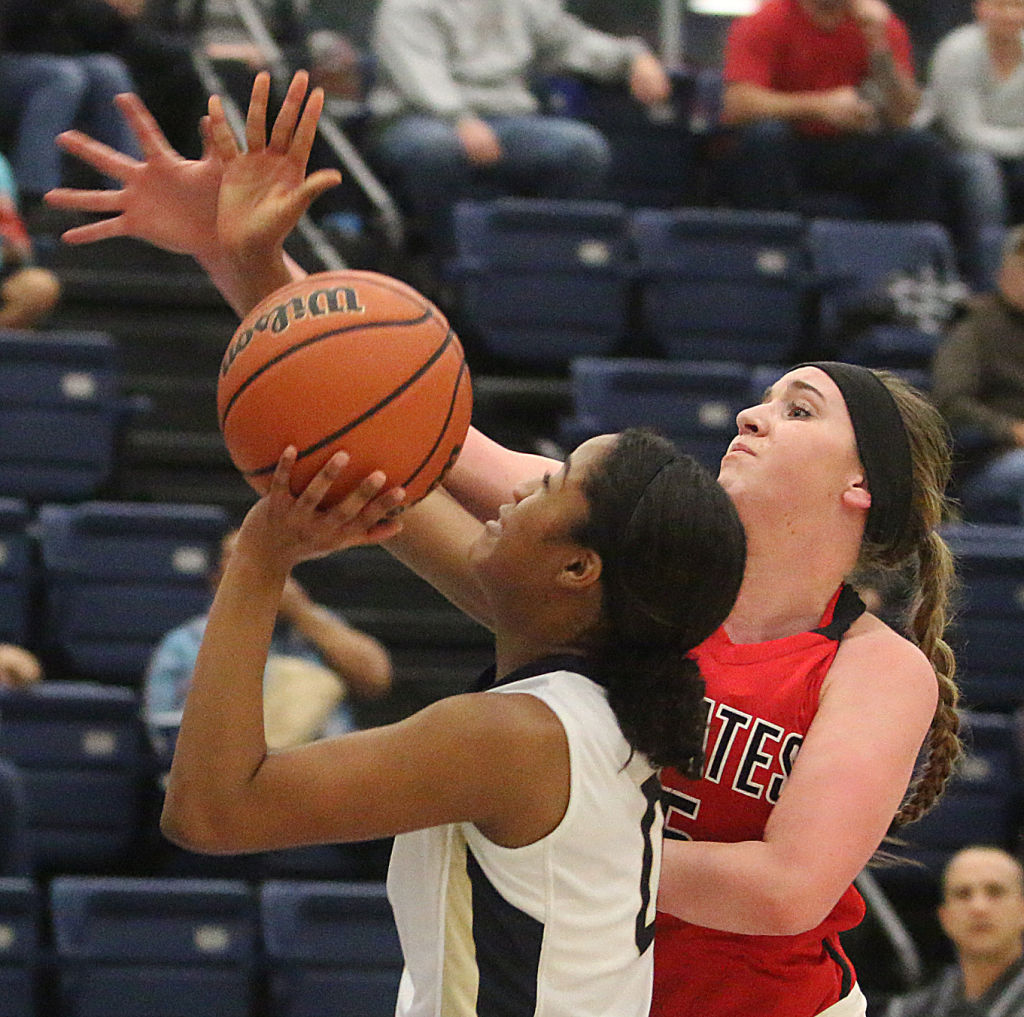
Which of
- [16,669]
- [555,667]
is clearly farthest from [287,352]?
[16,669]

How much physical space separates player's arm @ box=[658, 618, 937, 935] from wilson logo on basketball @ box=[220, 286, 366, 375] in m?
0.69

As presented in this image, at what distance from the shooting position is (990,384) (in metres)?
6.31

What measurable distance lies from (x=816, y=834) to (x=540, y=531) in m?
0.48

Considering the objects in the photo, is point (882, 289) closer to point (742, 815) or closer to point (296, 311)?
point (742, 815)

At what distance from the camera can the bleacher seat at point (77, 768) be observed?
525 cm

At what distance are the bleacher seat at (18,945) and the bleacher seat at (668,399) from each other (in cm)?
239

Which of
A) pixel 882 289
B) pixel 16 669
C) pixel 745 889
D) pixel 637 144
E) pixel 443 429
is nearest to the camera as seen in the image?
pixel 443 429

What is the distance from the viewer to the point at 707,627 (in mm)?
1868

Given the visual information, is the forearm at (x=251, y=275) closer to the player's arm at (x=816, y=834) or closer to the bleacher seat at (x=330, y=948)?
the player's arm at (x=816, y=834)

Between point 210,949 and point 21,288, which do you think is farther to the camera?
point 21,288

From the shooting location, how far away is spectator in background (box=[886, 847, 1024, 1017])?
4.65 m

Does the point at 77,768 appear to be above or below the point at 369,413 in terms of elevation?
below

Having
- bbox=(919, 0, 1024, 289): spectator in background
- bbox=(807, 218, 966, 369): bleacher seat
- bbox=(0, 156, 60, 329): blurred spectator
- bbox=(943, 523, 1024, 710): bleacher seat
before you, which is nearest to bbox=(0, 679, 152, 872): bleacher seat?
bbox=(0, 156, 60, 329): blurred spectator

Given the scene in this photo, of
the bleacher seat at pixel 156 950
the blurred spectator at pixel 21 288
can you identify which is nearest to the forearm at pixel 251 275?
the bleacher seat at pixel 156 950
